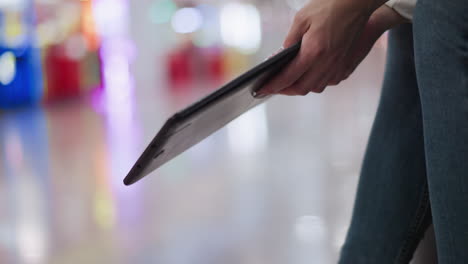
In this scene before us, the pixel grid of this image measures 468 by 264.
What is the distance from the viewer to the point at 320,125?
338 cm

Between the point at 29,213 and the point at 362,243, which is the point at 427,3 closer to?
the point at 362,243

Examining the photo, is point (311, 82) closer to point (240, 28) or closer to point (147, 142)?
point (147, 142)

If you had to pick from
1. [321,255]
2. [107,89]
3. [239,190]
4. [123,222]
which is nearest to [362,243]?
[321,255]

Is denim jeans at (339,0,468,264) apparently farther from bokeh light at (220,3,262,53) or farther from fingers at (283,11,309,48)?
bokeh light at (220,3,262,53)

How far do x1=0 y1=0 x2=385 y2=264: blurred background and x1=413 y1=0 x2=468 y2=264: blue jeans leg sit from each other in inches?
34.0

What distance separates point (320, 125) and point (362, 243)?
229 centimetres

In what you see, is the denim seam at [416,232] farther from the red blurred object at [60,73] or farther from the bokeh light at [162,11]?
the bokeh light at [162,11]

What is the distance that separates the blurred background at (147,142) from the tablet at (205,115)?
0.78 metres

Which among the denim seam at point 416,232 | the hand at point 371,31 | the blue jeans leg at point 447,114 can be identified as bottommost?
the denim seam at point 416,232

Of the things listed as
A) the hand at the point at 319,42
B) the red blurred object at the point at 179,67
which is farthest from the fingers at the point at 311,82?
the red blurred object at the point at 179,67

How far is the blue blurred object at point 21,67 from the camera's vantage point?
4.32m

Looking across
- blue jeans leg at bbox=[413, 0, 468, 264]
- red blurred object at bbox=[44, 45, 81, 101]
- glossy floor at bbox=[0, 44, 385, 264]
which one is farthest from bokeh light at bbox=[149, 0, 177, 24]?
blue jeans leg at bbox=[413, 0, 468, 264]

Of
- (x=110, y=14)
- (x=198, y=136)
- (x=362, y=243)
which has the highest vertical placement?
(x=110, y=14)

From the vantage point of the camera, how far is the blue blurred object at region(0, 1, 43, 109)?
4.32m
